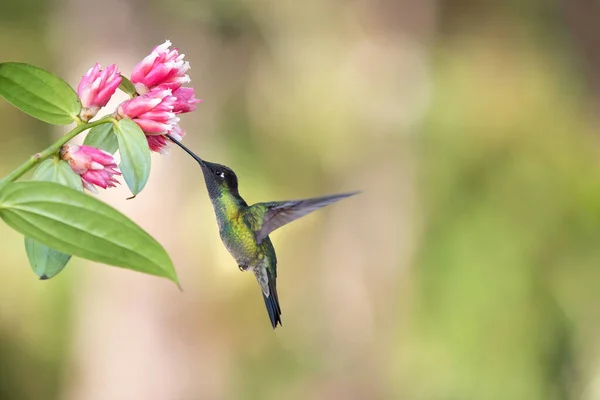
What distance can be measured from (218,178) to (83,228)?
1.67 ft

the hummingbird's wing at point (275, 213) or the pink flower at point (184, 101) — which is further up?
the pink flower at point (184, 101)

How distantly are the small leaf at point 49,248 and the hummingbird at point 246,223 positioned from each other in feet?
0.94

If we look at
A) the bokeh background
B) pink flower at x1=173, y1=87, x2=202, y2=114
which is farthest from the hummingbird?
the bokeh background

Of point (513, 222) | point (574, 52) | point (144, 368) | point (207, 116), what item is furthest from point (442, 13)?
point (144, 368)

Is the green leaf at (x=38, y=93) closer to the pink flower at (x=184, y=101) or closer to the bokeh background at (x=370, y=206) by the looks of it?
the pink flower at (x=184, y=101)

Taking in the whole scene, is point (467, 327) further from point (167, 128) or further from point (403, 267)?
point (167, 128)

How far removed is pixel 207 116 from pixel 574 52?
3300 millimetres

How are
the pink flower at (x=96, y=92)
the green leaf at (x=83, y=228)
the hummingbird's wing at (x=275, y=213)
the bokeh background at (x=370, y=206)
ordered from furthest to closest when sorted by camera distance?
the bokeh background at (x=370, y=206) → the hummingbird's wing at (x=275, y=213) → the pink flower at (x=96, y=92) → the green leaf at (x=83, y=228)

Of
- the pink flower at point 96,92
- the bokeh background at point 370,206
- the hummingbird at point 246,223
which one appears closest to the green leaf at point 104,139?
the pink flower at point 96,92

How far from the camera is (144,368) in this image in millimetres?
4078

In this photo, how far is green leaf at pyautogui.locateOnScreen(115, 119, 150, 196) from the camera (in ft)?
2.90

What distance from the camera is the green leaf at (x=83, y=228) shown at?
69cm

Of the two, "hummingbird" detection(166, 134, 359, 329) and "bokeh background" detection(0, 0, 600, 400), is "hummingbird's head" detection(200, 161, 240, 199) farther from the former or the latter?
"bokeh background" detection(0, 0, 600, 400)

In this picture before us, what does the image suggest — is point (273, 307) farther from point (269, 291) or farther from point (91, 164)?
point (91, 164)
